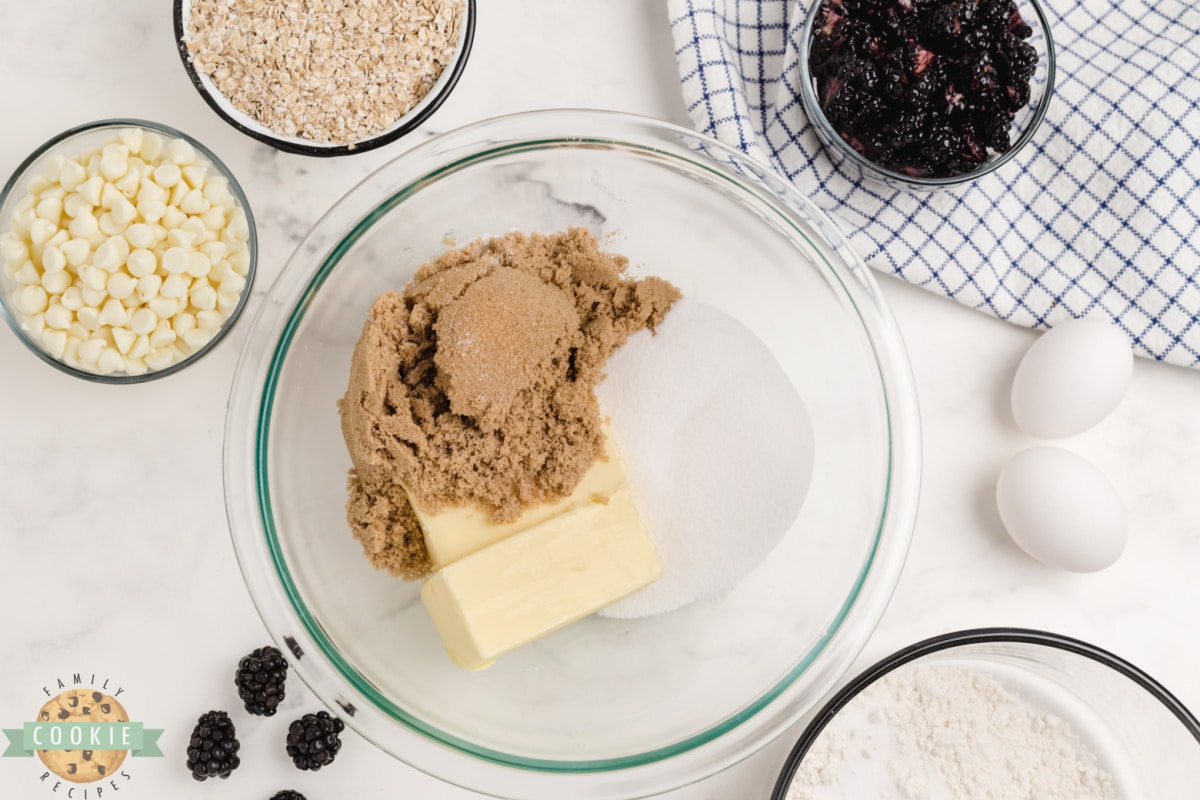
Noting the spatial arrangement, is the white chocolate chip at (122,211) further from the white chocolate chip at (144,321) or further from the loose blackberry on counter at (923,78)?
the loose blackberry on counter at (923,78)

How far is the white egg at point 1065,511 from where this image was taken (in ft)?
4.67

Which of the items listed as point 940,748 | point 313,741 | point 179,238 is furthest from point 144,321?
point 940,748

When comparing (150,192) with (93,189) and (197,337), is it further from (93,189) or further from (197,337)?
(197,337)

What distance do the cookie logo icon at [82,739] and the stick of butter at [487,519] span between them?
71cm

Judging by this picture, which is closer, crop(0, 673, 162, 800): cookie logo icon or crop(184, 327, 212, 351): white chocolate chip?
crop(184, 327, 212, 351): white chocolate chip

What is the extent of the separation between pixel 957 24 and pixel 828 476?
75 centimetres

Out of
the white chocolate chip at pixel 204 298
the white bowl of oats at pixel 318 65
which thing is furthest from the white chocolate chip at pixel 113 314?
the white bowl of oats at pixel 318 65

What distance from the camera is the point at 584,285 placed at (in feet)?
4.25

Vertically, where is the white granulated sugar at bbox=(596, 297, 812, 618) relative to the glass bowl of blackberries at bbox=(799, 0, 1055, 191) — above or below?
below

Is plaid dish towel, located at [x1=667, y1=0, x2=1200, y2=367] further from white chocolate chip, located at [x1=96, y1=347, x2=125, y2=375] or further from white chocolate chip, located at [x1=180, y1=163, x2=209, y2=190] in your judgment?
white chocolate chip, located at [x1=96, y1=347, x2=125, y2=375]

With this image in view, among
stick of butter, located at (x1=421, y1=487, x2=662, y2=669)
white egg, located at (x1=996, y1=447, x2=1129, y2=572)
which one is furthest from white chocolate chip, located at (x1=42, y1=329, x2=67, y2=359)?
white egg, located at (x1=996, y1=447, x2=1129, y2=572)

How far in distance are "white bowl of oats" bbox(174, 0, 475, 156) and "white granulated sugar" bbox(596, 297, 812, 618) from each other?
55 centimetres

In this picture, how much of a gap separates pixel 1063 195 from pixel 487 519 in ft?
3.83

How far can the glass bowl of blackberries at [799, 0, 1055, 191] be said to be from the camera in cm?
137
